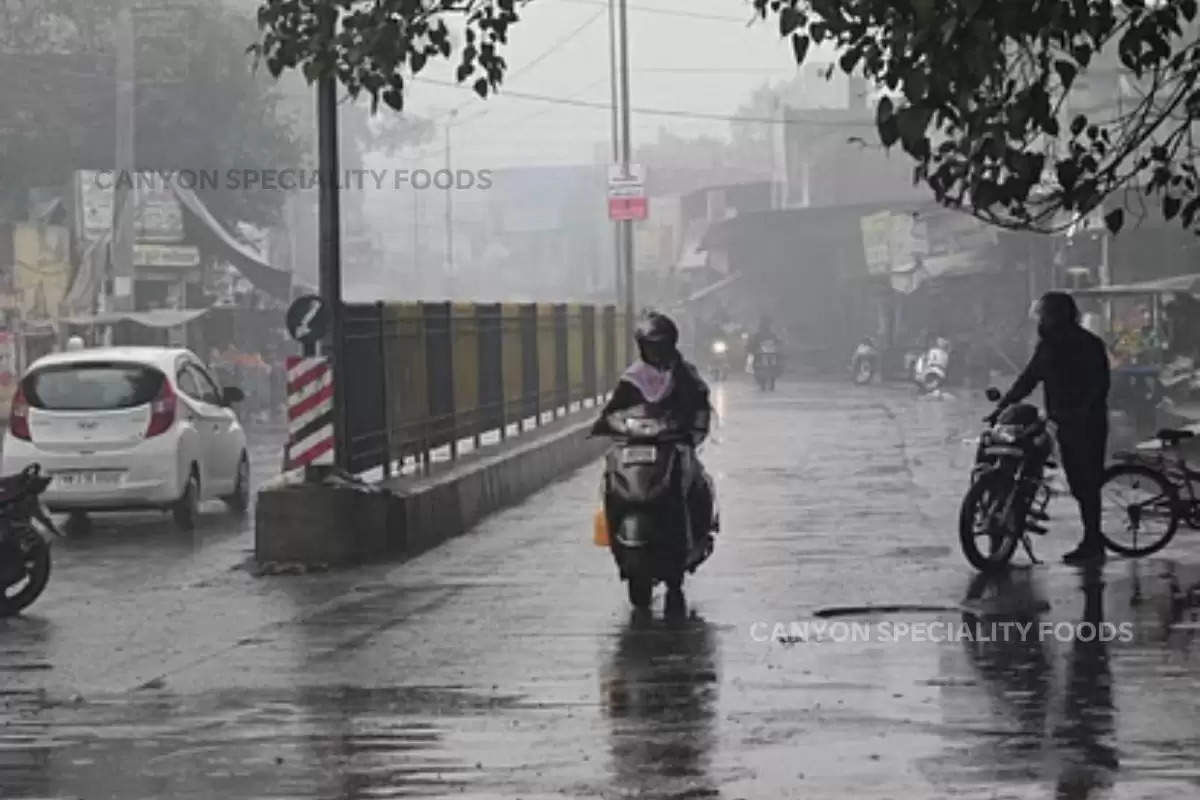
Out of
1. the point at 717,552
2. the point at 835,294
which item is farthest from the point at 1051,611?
the point at 835,294

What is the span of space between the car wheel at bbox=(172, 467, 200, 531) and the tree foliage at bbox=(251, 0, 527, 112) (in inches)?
389

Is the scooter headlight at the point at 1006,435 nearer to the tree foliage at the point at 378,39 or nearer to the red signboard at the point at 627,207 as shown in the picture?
the tree foliage at the point at 378,39

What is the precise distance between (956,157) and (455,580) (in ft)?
24.5

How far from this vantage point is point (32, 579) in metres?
14.1

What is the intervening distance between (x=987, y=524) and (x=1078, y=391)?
1205mm

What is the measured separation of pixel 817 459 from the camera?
27188 mm

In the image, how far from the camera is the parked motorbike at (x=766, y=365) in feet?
178

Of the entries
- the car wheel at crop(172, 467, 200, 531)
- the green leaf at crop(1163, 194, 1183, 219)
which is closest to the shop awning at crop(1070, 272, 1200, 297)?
the car wheel at crop(172, 467, 200, 531)

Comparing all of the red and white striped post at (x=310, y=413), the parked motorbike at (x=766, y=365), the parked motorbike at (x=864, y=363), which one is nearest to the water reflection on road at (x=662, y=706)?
the red and white striped post at (x=310, y=413)

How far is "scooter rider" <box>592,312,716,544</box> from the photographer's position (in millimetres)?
13086

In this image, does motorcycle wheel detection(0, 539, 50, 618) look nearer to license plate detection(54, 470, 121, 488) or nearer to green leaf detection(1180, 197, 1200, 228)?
license plate detection(54, 470, 121, 488)

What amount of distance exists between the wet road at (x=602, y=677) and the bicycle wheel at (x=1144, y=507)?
0.78 feet

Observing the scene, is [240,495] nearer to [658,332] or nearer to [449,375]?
[449,375]

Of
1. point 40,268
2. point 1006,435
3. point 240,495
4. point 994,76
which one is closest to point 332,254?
point 1006,435
